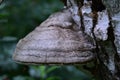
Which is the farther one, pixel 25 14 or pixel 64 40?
pixel 25 14

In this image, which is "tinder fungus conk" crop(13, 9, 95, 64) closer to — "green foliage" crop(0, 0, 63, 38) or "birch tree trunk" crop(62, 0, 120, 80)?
"birch tree trunk" crop(62, 0, 120, 80)

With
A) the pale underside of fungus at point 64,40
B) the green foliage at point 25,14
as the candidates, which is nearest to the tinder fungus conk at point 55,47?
the pale underside of fungus at point 64,40

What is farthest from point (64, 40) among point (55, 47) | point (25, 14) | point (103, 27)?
point (25, 14)

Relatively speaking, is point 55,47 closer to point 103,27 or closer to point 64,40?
point 64,40

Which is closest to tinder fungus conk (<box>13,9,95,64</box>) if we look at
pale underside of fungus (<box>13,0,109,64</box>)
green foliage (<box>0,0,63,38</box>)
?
pale underside of fungus (<box>13,0,109,64</box>)

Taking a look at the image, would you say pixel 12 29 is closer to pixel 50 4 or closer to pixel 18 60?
pixel 50 4
